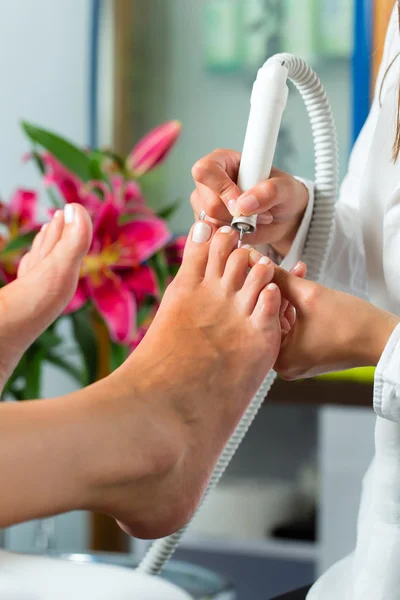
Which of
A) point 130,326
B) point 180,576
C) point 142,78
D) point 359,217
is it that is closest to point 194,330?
point 359,217

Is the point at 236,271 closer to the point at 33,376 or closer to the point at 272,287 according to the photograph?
the point at 272,287

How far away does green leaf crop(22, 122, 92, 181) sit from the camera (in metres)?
1.29

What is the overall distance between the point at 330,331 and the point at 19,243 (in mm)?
707

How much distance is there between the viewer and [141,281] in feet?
4.06

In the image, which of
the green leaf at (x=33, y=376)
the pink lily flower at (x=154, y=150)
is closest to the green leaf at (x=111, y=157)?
the pink lily flower at (x=154, y=150)

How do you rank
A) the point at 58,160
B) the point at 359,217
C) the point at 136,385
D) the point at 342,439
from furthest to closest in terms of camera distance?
the point at 342,439 < the point at 58,160 < the point at 359,217 < the point at 136,385

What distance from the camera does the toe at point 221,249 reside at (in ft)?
2.38

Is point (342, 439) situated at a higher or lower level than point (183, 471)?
lower

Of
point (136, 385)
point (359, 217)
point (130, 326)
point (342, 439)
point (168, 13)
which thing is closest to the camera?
point (136, 385)

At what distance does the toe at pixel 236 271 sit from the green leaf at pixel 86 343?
2.12 feet

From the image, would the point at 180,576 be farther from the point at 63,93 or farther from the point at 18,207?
the point at 63,93

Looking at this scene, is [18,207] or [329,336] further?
[18,207]

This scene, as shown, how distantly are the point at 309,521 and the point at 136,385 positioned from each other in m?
1.31

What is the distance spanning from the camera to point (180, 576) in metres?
1.21
